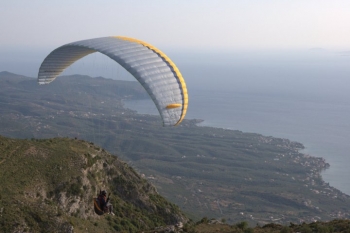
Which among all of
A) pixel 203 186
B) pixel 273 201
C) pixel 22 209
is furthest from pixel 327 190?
pixel 22 209

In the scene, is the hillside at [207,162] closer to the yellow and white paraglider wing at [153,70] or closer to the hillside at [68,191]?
the hillside at [68,191]

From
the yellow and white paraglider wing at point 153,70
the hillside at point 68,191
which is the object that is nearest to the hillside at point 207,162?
the hillside at point 68,191

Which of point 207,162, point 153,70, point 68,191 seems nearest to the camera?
point 153,70

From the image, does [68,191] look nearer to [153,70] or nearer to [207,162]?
[153,70]

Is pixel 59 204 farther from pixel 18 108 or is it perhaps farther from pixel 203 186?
pixel 18 108

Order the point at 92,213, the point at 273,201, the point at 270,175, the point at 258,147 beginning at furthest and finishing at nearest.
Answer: the point at 258,147, the point at 270,175, the point at 273,201, the point at 92,213

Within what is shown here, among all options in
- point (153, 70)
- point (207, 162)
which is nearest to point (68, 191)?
point (153, 70)
